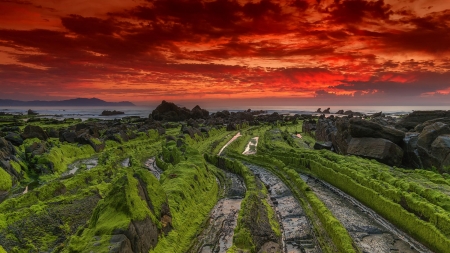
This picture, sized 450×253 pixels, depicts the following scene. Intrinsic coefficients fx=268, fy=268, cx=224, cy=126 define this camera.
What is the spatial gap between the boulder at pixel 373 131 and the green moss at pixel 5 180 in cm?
4368

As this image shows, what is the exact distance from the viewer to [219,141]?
67500 millimetres

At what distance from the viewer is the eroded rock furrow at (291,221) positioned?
59.6 feet

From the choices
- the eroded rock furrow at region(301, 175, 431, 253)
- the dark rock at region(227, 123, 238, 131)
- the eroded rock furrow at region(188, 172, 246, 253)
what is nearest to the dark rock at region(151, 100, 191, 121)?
the dark rock at region(227, 123, 238, 131)

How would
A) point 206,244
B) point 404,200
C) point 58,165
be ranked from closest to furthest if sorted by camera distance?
point 206,244 → point 404,200 → point 58,165

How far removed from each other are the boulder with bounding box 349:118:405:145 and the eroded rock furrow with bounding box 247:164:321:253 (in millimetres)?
15399

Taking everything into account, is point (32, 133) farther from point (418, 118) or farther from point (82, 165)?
point (418, 118)

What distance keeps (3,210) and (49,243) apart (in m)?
6.72

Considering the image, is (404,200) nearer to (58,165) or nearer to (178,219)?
(178,219)

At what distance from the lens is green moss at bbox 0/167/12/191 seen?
26.2 meters

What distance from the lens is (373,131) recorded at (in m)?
38.5

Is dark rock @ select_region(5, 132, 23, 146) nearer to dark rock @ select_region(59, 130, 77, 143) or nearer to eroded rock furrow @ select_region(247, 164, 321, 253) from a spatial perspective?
dark rock @ select_region(59, 130, 77, 143)

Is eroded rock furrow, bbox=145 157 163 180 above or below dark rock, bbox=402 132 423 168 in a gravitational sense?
below

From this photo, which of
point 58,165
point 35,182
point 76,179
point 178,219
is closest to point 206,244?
point 178,219

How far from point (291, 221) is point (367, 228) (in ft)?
18.5
